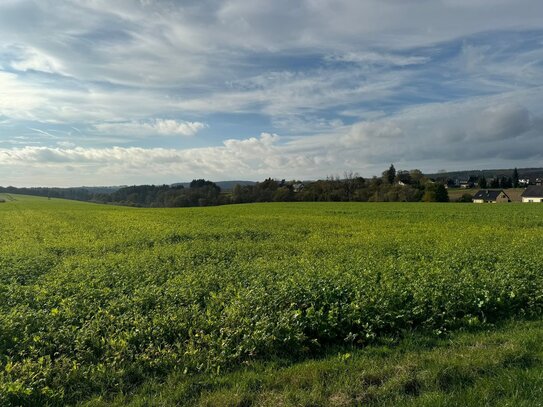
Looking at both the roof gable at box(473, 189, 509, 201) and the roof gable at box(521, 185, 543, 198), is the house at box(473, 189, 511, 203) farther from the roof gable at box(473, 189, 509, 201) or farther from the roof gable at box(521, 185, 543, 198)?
the roof gable at box(521, 185, 543, 198)

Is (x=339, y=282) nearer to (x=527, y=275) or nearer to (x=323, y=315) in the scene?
(x=323, y=315)

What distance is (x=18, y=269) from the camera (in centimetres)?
1287

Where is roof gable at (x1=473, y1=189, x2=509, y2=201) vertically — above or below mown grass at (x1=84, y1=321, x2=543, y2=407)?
above

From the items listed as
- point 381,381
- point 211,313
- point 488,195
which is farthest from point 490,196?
point 381,381

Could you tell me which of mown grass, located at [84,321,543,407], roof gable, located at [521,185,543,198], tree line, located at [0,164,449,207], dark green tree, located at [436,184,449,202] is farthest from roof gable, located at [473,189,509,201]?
mown grass, located at [84,321,543,407]

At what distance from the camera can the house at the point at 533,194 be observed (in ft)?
311

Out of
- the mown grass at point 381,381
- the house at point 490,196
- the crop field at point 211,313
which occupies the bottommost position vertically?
the mown grass at point 381,381

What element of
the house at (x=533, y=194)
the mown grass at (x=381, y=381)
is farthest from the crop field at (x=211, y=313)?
the house at (x=533, y=194)

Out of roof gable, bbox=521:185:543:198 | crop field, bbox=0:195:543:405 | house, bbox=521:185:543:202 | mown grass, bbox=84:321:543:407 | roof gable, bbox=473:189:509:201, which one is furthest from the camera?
roof gable, bbox=473:189:509:201

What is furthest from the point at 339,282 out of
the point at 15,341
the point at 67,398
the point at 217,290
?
the point at 15,341

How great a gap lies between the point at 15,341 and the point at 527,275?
11.7 m

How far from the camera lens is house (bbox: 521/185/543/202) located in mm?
94750

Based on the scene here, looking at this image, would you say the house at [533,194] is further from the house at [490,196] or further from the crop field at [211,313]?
the crop field at [211,313]

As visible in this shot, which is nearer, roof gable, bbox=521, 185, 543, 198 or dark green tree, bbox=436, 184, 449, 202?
dark green tree, bbox=436, 184, 449, 202
